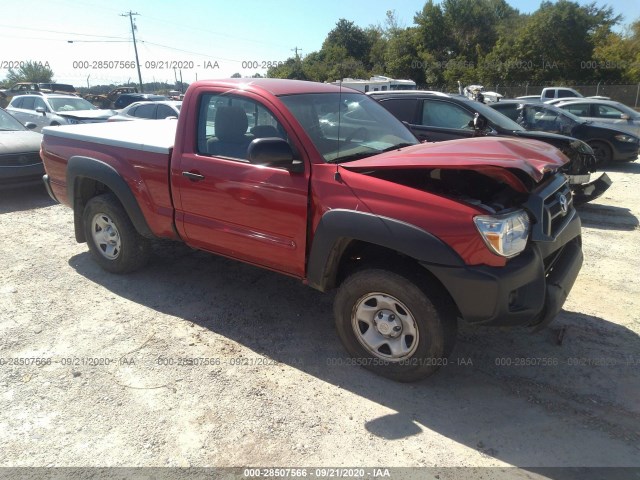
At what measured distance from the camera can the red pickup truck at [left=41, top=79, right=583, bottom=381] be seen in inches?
105

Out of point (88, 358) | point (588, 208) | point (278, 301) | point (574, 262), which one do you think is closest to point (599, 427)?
point (574, 262)

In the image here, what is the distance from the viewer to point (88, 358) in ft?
11.1

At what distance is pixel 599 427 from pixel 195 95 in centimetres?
370

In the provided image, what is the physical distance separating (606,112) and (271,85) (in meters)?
12.6

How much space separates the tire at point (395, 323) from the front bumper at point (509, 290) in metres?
0.16

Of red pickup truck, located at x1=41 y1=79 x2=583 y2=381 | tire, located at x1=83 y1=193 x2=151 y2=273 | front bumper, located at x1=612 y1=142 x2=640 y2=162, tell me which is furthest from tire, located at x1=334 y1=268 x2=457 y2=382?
front bumper, located at x1=612 y1=142 x2=640 y2=162

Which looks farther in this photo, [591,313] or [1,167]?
[1,167]

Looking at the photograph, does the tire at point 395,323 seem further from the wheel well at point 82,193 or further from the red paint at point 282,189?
the wheel well at point 82,193

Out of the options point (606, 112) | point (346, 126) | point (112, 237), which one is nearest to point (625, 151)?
point (606, 112)

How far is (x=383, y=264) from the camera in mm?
3025

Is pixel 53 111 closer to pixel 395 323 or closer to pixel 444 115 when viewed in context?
pixel 444 115

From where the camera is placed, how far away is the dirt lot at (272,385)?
255 cm

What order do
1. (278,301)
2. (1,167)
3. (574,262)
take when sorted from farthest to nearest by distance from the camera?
(1,167)
(278,301)
(574,262)

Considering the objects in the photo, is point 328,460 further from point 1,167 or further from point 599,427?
point 1,167
